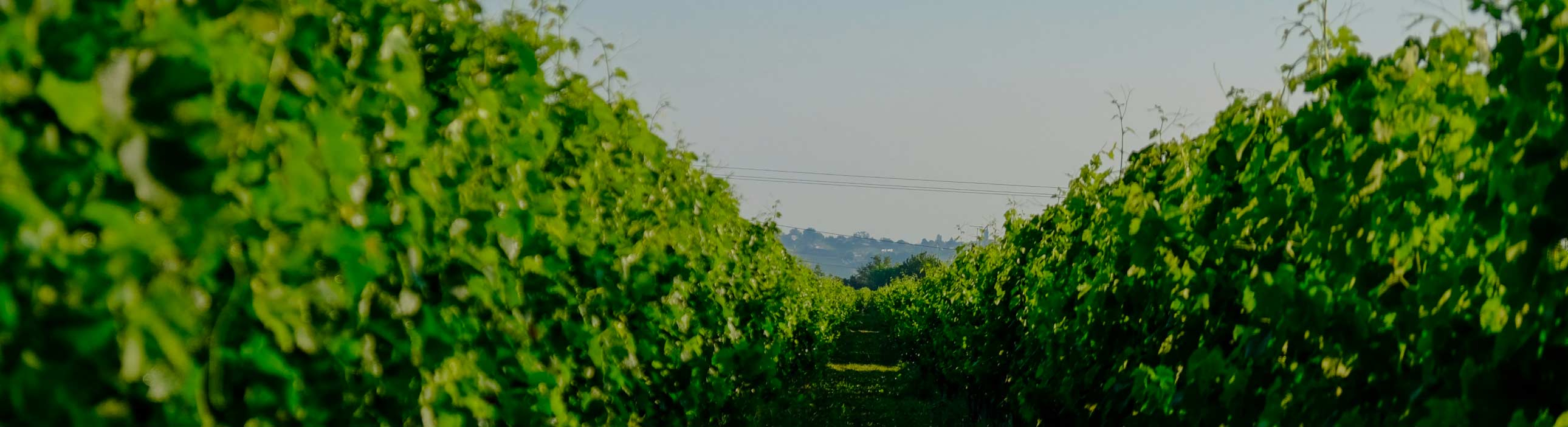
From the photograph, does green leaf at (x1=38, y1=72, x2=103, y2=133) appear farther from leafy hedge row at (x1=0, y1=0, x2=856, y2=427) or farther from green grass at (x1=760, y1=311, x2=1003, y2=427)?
green grass at (x1=760, y1=311, x2=1003, y2=427)

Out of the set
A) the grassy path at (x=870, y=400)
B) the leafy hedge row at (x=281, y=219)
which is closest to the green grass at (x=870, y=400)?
the grassy path at (x=870, y=400)

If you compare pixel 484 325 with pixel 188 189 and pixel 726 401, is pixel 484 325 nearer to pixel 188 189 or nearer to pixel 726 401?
pixel 188 189

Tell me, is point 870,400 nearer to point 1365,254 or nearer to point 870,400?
point 870,400

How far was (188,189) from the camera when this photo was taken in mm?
1316

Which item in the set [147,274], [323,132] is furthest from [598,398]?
[147,274]

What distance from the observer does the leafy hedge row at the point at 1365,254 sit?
1.89 meters

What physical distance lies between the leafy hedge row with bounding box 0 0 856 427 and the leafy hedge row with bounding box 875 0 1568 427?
2190mm

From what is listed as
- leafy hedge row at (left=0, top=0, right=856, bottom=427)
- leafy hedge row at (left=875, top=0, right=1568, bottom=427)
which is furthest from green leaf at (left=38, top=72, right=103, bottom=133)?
leafy hedge row at (left=875, top=0, right=1568, bottom=427)

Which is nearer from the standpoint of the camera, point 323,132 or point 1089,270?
point 323,132

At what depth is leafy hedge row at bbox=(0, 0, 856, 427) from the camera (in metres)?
1.22

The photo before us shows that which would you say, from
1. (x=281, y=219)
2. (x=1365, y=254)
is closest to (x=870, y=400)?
(x=1365, y=254)

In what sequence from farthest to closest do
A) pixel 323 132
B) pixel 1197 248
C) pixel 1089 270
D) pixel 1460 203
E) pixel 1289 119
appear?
pixel 1089 270 → pixel 1197 248 → pixel 1289 119 → pixel 1460 203 → pixel 323 132

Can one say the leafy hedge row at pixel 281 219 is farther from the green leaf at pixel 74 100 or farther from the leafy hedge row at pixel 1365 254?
the leafy hedge row at pixel 1365 254

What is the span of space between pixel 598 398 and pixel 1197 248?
239cm
